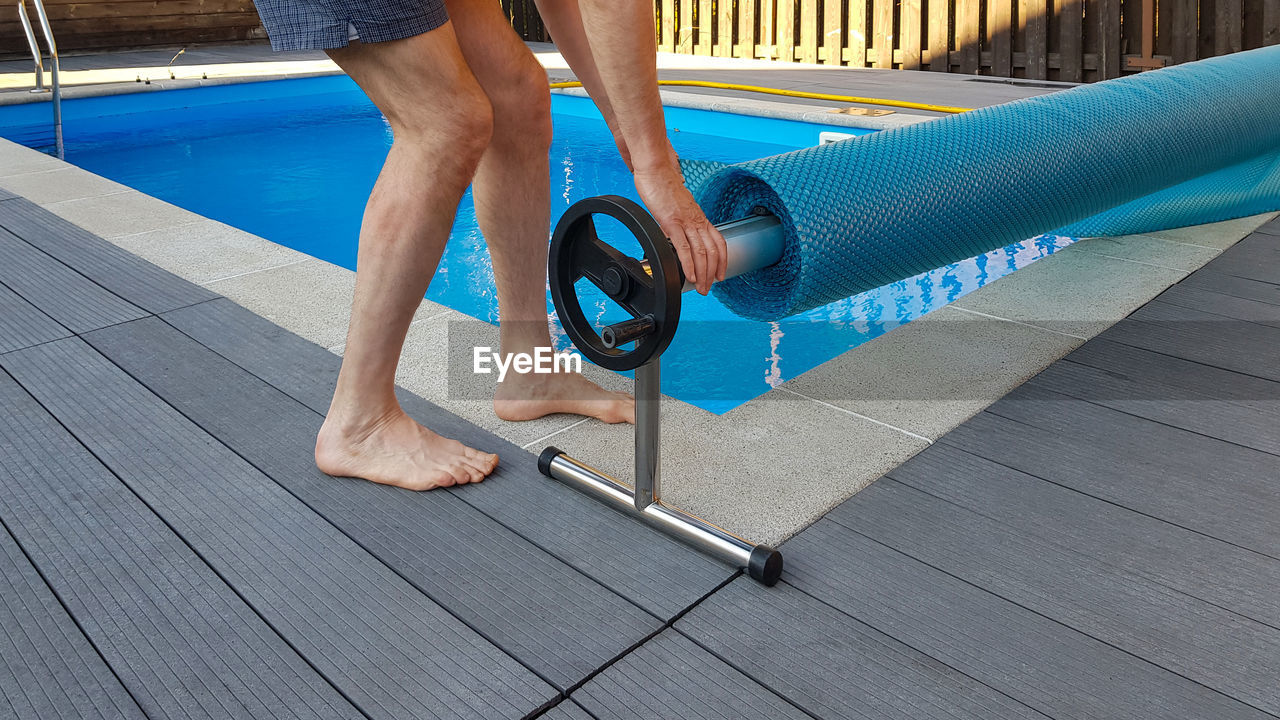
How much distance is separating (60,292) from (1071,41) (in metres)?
5.93

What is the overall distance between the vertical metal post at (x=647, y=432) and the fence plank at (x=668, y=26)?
8050 millimetres

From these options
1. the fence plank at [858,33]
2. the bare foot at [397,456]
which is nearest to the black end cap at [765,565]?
the bare foot at [397,456]

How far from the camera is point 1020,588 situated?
3.91 feet

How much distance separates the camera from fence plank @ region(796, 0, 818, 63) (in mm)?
7648

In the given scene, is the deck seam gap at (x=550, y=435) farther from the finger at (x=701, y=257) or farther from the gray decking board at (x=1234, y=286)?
the gray decking board at (x=1234, y=286)

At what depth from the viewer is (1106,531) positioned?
51.3 inches

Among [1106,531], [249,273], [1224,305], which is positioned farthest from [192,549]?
[1224,305]

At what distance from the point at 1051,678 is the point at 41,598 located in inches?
46.3

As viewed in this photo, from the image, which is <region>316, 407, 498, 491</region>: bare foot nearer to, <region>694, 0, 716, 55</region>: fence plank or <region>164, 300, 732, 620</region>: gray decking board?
<region>164, 300, 732, 620</region>: gray decking board

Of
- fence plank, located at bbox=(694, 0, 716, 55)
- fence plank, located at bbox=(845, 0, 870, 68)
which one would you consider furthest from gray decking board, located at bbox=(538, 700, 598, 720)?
fence plank, located at bbox=(694, 0, 716, 55)

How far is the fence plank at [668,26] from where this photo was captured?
28.7 feet

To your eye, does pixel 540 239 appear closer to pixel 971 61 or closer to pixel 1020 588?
pixel 1020 588

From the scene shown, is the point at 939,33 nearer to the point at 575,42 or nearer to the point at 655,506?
the point at 575,42

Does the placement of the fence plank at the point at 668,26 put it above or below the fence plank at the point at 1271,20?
above
